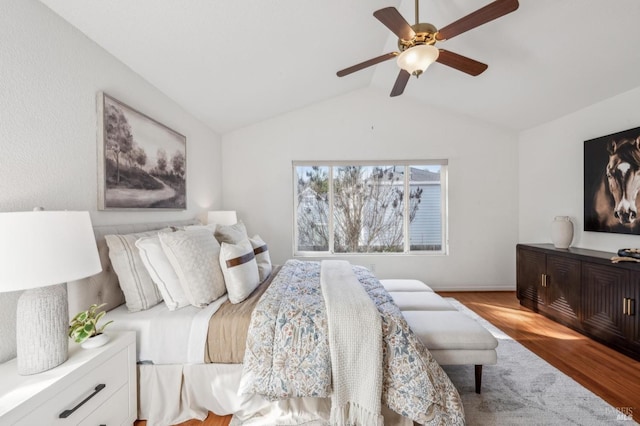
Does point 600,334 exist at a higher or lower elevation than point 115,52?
Result: lower

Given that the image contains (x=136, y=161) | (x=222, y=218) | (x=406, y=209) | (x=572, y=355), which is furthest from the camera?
(x=406, y=209)

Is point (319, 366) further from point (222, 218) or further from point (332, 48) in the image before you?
point (332, 48)

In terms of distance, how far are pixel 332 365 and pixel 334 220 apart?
276cm

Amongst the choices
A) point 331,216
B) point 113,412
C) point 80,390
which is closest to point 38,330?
point 80,390

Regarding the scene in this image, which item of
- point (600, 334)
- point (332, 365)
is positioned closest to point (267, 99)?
point (332, 365)

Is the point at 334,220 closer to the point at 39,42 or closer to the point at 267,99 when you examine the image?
the point at 267,99

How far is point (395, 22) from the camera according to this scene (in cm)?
165

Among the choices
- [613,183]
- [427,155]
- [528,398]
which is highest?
[427,155]

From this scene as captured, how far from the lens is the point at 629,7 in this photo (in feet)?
6.09

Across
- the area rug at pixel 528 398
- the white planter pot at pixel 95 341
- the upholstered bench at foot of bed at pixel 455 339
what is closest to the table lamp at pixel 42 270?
the white planter pot at pixel 95 341

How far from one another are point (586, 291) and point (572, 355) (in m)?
Result: 0.67

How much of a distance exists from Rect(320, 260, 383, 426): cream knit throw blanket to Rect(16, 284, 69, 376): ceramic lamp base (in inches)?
47.5

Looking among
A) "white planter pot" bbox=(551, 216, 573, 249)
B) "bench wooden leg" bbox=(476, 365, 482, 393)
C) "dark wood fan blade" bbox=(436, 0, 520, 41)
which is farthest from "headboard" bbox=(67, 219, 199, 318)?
"white planter pot" bbox=(551, 216, 573, 249)

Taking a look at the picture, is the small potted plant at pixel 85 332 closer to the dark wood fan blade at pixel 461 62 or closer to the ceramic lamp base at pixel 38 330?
the ceramic lamp base at pixel 38 330
